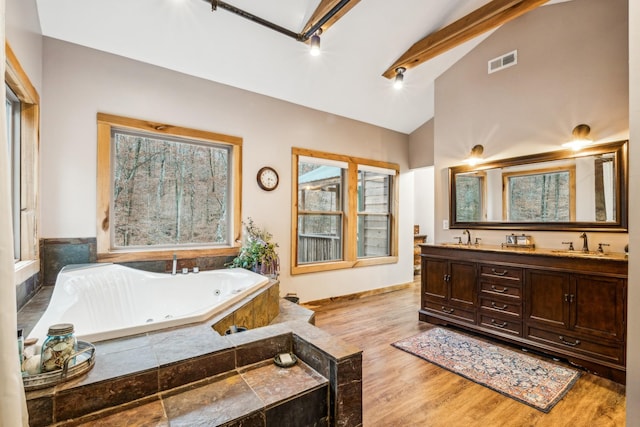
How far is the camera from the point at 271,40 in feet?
9.89

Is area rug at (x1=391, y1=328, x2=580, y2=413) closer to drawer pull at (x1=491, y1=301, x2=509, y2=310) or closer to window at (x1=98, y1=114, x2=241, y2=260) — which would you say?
drawer pull at (x1=491, y1=301, x2=509, y2=310)

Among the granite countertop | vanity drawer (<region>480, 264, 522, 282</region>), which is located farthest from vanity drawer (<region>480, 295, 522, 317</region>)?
the granite countertop

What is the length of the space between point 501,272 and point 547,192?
97cm

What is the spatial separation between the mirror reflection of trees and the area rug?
2.47 metres

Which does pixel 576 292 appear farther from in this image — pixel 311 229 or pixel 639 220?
pixel 311 229

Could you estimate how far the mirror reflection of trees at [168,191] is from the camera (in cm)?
309

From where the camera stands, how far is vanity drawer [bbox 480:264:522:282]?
9.57ft

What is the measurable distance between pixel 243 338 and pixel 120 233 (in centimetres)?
234

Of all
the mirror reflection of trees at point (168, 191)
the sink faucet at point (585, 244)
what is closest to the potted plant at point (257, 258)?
the mirror reflection of trees at point (168, 191)

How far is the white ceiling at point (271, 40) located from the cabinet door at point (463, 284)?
8.07 feet

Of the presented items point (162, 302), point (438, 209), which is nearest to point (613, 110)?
point (438, 209)

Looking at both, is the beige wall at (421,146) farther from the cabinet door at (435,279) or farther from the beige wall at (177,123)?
the cabinet door at (435,279)

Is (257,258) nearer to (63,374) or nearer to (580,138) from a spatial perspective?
(63,374)

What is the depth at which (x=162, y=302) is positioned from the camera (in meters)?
2.84
